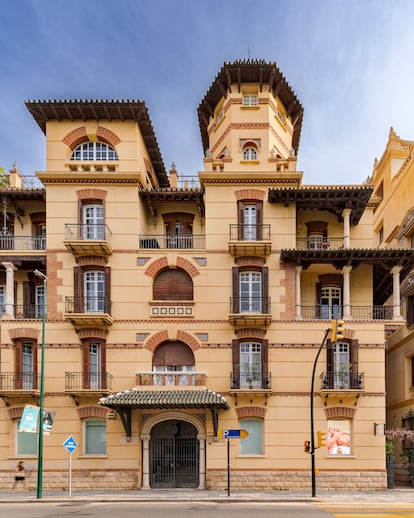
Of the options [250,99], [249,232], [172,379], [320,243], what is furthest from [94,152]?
[320,243]

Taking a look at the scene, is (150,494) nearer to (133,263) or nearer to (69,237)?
(133,263)

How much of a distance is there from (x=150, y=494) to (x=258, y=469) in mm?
5653

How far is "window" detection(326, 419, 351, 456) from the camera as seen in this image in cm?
2567

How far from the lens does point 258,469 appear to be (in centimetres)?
2539

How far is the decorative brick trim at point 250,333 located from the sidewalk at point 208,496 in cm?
764

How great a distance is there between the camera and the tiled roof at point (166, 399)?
79.2 ft

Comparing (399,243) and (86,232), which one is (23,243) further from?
(399,243)

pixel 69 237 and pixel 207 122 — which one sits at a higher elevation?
pixel 207 122

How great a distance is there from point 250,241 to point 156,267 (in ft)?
17.7

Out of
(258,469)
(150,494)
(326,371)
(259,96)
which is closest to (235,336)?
(326,371)

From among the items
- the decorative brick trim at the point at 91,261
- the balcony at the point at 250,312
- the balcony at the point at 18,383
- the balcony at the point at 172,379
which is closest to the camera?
the balcony at the point at 18,383

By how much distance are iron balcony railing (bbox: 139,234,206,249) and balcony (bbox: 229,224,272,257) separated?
209 centimetres

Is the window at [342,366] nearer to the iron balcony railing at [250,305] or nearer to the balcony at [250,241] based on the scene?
the iron balcony railing at [250,305]

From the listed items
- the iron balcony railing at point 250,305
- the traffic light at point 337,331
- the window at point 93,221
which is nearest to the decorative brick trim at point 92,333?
the window at point 93,221
